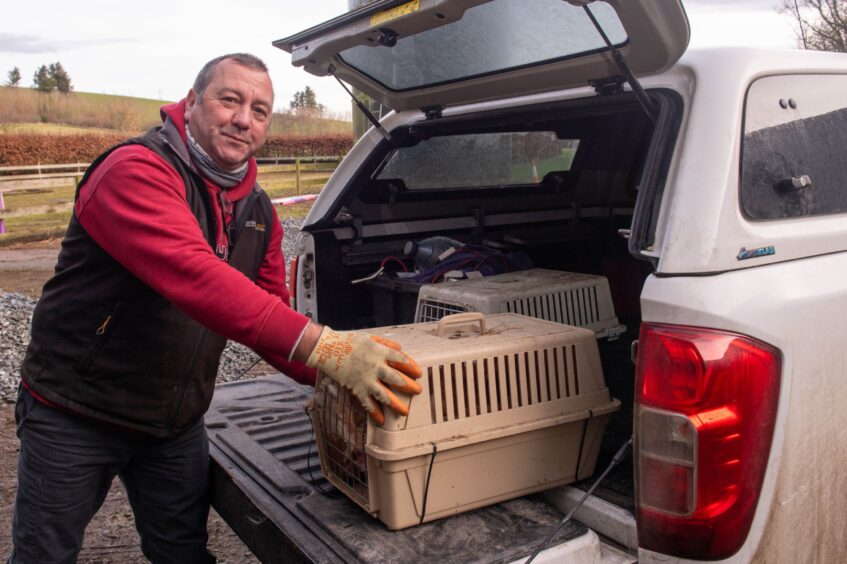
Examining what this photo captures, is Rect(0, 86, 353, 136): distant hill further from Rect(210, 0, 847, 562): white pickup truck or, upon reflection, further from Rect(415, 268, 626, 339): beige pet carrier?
Rect(210, 0, 847, 562): white pickup truck

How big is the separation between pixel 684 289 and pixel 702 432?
31 cm

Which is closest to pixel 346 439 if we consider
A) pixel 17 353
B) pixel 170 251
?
pixel 170 251

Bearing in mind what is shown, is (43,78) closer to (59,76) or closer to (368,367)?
(59,76)

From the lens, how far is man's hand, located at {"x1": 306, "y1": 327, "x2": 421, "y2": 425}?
6.22ft

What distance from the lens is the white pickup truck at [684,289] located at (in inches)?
66.2

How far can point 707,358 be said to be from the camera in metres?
1.63

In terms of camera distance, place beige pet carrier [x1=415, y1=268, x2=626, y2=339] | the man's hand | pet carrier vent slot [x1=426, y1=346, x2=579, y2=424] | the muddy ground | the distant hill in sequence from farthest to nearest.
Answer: the distant hill < the muddy ground < beige pet carrier [x1=415, y1=268, x2=626, y2=339] < pet carrier vent slot [x1=426, y1=346, x2=579, y2=424] < the man's hand

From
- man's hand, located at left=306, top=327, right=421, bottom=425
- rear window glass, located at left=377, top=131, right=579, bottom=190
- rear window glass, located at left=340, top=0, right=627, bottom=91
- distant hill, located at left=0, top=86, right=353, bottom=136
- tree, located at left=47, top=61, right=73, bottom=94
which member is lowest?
man's hand, located at left=306, top=327, right=421, bottom=425

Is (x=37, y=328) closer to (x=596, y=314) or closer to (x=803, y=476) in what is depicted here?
(x=596, y=314)

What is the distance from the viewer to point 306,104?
42.3 m

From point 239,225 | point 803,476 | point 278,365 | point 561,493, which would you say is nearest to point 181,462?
point 278,365

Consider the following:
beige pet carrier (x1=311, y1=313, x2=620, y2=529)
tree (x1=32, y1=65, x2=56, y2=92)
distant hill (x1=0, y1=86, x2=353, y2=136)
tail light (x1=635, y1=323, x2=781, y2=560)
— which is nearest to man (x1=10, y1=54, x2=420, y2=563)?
beige pet carrier (x1=311, y1=313, x2=620, y2=529)

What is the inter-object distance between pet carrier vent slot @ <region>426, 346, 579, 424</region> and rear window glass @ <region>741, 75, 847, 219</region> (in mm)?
655

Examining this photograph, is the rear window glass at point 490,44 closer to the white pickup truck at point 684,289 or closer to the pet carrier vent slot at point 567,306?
the white pickup truck at point 684,289
